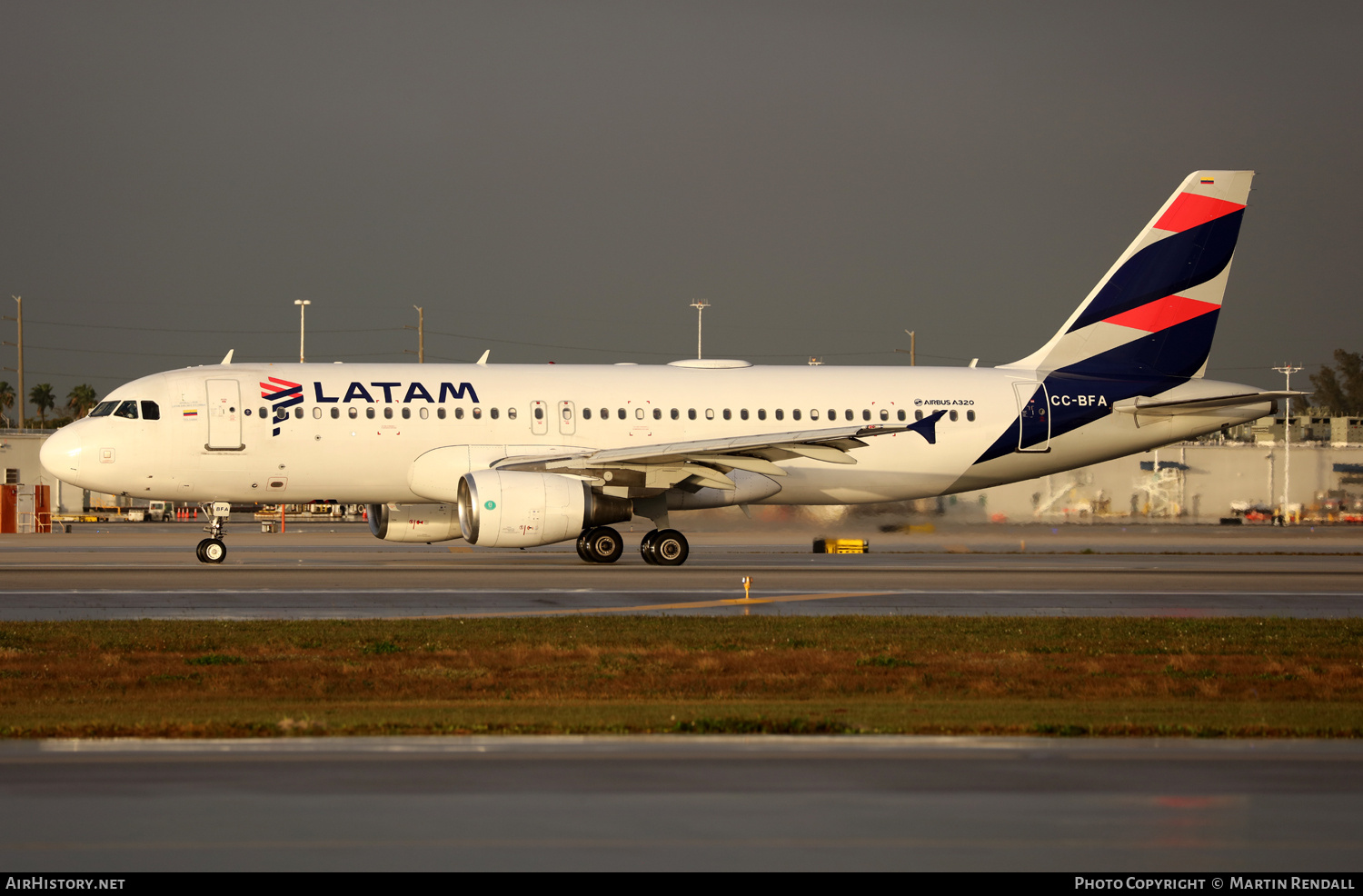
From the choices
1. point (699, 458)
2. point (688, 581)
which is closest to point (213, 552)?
point (699, 458)

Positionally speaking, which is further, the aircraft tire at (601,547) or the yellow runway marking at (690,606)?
the aircraft tire at (601,547)

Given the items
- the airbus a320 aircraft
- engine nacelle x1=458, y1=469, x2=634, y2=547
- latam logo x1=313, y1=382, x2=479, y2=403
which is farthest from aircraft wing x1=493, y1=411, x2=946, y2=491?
latam logo x1=313, y1=382, x2=479, y2=403

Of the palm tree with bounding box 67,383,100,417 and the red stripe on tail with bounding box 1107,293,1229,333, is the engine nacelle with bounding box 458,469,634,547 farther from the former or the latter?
the palm tree with bounding box 67,383,100,417

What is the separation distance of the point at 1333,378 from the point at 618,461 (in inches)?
6593

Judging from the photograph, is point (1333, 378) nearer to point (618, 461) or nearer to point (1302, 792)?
point (618, 461)

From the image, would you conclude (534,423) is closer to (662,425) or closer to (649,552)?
(662,425)

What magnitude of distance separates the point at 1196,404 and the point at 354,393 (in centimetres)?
1932

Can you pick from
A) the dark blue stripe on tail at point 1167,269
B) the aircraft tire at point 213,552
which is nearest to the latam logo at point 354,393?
the aircraft tire at point 213,552

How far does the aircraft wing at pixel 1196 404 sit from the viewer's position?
31188 millimetres

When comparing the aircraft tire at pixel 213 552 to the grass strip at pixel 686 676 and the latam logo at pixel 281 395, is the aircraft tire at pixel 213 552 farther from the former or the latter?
the grass strip at pixel 686 676

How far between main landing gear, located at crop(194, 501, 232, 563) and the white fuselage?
15.4 inches

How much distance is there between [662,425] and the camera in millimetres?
29922

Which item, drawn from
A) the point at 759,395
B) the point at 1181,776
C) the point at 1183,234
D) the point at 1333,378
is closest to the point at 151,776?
the point at 1181,776

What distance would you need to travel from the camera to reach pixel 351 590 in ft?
70.8
